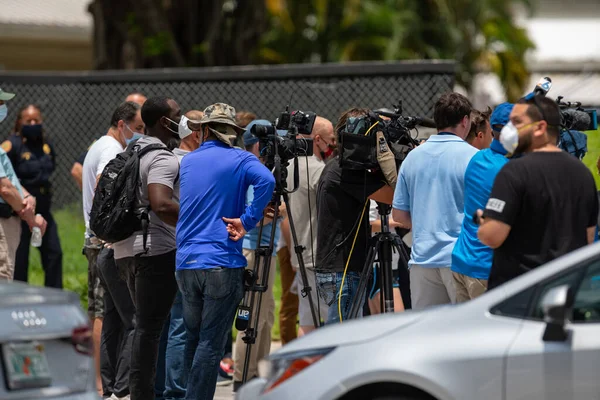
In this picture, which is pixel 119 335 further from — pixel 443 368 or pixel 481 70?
pixel 481 70

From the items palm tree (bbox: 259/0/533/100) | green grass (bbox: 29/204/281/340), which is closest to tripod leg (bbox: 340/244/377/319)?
green grass (bbox: 29/204/281/340)

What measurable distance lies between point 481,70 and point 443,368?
2343cm

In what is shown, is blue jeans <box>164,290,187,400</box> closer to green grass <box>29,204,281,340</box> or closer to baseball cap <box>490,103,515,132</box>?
baseball cap <box>490,103,515,132</box>

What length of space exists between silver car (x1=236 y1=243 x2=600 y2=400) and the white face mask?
964 millimetres

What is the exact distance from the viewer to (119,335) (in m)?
7.73

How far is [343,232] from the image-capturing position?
709 cm

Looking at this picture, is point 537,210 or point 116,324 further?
point 116,324

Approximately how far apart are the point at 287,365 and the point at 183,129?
2.62 metres

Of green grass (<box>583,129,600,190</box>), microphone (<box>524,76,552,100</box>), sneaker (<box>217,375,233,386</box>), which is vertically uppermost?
microphone (<box>524,76,552,100</box>)

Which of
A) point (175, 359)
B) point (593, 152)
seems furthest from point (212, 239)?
point (593, 152)

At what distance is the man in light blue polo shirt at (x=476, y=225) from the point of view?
5.86 metres

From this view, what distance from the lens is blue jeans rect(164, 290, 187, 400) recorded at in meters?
7.15

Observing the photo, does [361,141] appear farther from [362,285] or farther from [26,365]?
[26,365]

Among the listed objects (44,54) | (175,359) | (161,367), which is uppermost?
(44,54)
